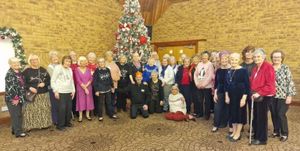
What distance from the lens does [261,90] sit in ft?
12.4

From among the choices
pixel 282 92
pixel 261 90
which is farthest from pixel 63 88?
pixel 282 92

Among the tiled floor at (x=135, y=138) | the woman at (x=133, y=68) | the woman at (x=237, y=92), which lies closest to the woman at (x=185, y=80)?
the tiled floor at (x=135, y=138)

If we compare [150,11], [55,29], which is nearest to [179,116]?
[55,29]

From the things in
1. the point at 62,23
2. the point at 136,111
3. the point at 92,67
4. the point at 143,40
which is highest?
the point at 62,23

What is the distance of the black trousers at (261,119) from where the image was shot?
12.5ft

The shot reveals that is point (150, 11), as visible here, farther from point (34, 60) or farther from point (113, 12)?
point (34, 60)

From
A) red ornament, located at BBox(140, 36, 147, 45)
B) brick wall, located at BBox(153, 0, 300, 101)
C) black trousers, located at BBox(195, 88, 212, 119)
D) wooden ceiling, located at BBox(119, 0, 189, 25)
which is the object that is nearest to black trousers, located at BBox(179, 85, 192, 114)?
black trousers, located at BBox(195, 88, 212, 119)

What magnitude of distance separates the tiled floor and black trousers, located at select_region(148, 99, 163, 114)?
86 centimetres

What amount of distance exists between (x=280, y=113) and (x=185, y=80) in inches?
92.2

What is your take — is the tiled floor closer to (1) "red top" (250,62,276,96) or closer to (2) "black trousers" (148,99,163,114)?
(2) "black trousers" (148,99,163,114)

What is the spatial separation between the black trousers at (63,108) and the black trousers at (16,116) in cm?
73

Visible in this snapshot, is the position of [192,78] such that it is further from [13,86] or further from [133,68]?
[13,86]

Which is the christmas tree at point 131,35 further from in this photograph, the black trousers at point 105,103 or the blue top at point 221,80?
the blue top at point 221,80

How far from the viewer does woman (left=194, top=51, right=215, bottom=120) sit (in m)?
5.19
